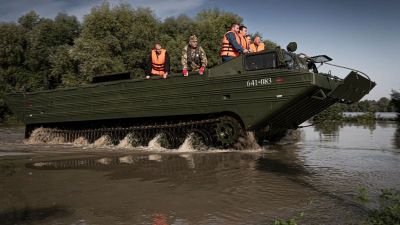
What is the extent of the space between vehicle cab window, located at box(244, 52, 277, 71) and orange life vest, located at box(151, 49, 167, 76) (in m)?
2.94

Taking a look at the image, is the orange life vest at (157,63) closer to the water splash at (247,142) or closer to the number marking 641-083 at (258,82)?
the number marking 641-083 at (258,82)

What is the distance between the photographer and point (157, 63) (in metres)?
11.9

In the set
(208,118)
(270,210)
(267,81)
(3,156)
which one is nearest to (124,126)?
(208,118)

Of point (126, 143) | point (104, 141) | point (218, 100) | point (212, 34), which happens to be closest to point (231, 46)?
point (218, 100)

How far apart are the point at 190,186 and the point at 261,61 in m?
4.68

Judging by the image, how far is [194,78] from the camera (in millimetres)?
10398


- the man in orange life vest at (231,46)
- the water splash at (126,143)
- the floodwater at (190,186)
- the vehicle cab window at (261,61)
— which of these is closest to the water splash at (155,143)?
the water splash at (126,143)

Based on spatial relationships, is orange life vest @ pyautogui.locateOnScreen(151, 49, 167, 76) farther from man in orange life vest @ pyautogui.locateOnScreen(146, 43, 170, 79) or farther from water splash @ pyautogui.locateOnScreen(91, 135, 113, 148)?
water splash @ pyautogui.locateOnScreen(91, 135, 113, 148)

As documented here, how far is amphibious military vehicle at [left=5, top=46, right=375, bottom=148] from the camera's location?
9.35 metres

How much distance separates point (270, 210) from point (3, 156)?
698 centimetres

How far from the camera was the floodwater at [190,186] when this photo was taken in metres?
4.29

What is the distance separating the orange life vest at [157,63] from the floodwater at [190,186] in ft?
10.5

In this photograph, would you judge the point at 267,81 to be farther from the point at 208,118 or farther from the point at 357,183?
the point at 357,183

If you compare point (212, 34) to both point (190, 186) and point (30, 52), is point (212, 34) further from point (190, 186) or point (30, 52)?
point (190, 186)
